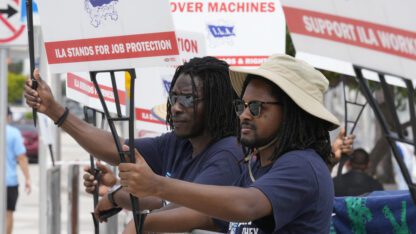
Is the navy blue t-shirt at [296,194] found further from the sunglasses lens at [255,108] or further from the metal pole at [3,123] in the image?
the metal pole at [3,123]

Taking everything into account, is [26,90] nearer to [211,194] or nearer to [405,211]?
[211,194]

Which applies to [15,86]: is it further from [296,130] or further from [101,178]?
[296,130]

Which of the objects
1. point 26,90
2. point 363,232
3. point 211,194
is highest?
point 26,90

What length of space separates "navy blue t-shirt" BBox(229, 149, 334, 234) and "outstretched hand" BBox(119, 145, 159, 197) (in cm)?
41

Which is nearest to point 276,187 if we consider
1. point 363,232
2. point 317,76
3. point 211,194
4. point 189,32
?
point 211,194

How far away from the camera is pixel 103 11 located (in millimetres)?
4062

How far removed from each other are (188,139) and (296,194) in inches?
49.3

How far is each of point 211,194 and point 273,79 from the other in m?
0.53

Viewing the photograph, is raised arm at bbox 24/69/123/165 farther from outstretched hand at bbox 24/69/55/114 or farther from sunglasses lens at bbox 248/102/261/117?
sunglasses lens at bbox 248/102/261/117

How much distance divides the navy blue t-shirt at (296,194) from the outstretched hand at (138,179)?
0.41m

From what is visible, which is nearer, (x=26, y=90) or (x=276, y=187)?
(x=276, y=187)

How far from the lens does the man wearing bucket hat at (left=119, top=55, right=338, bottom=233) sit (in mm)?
3578

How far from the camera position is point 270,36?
7062 mm

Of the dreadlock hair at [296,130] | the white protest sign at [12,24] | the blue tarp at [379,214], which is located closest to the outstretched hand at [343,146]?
the blue tarp at [379,214]
